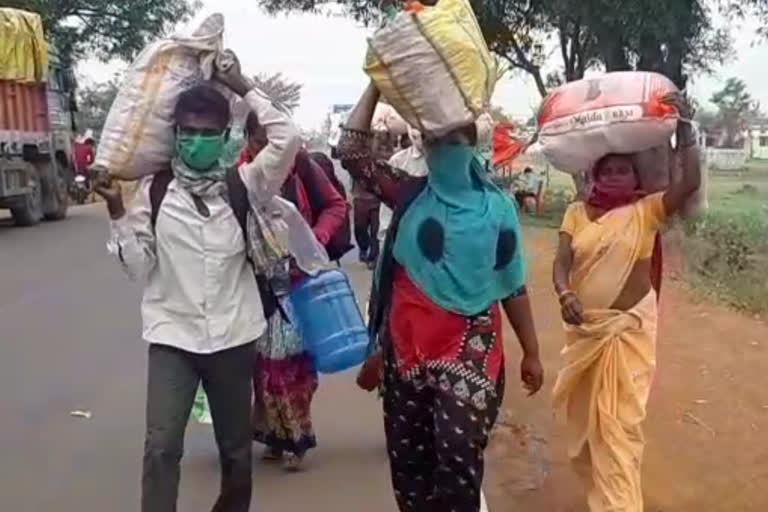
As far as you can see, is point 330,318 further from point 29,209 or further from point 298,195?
point 29,209

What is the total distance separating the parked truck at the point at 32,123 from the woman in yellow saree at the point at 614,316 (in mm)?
17430

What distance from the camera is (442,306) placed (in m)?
4.04

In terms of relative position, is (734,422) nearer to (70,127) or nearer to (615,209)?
(615,209)

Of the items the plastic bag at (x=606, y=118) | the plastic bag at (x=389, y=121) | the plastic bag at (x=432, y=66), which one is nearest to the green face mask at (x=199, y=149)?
the plastic bag at (x=432, y=66)

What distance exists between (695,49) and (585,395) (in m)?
15.4

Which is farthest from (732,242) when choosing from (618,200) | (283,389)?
(618,200)

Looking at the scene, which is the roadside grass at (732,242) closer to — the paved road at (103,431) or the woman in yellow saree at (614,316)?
the paved road at (103,431)

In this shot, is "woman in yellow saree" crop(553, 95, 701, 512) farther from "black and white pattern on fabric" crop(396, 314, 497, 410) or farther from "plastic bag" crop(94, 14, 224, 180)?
"plastic bag" crop(94, 14, 224, 180)

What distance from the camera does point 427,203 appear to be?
13.5 ft

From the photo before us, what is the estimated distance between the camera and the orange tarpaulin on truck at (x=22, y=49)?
834 inches

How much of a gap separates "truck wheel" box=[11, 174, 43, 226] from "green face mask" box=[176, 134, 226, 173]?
19511 mm

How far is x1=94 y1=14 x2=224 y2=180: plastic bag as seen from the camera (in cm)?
416

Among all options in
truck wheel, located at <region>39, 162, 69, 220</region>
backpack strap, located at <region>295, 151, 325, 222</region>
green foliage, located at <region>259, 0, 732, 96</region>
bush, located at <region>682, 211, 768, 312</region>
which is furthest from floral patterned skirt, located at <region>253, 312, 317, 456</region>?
truck wheel, located at <region>39, 162, 69, 220</region>

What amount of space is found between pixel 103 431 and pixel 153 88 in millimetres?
3325
